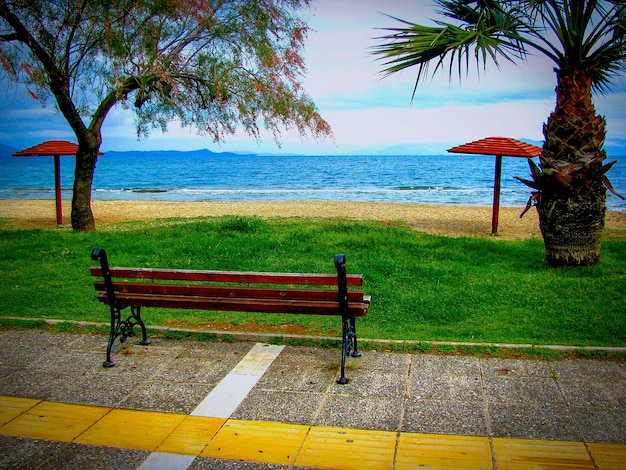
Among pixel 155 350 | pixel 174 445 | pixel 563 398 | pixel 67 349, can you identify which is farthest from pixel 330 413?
pixel 67 349

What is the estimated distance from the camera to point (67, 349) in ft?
17.1

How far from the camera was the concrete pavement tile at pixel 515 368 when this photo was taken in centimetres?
451

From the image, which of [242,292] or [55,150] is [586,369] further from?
[55,150]

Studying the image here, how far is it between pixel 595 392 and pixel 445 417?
1.28 meters

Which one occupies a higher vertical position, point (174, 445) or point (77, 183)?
point (77, 183)

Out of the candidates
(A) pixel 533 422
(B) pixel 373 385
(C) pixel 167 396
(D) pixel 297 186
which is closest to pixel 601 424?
(A) pixel 533 422

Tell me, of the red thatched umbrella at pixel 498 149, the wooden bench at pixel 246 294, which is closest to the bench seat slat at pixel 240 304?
the wooden bench at pixel 246 294

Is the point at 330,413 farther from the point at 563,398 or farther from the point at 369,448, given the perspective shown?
the point at 563,398

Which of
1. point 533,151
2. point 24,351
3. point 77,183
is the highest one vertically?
point 533,151

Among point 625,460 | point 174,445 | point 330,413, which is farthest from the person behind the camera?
point 330,413

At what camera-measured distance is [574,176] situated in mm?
8320

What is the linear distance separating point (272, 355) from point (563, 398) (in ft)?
7.90

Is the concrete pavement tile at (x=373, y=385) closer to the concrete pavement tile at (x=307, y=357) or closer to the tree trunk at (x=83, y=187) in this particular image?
the concrete pavement tile at (x=307, y=357)

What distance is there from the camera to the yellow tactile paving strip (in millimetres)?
3260
